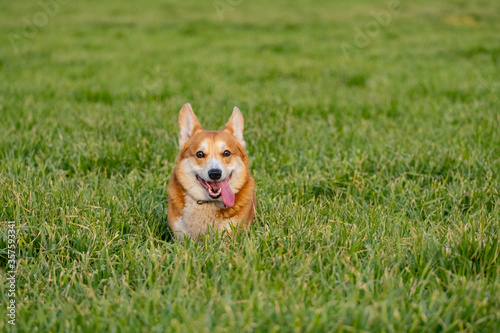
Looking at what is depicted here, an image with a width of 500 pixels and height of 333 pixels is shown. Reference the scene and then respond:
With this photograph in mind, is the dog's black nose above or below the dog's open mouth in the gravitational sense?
above

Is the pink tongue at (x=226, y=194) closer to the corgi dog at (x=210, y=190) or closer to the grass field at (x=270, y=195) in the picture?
the corgi dog at (x=210, y=190)

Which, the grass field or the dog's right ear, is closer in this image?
the grass field

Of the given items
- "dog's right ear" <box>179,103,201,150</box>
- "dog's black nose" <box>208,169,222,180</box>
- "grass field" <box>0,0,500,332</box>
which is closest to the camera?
"grass field" <box>0,0,500,332</box>

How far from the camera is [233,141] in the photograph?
12.8ft

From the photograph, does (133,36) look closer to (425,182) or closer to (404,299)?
(425,182)

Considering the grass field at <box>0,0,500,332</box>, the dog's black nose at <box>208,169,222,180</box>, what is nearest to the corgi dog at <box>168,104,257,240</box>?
the dog's black nose at <box>208,169,222,180</box>

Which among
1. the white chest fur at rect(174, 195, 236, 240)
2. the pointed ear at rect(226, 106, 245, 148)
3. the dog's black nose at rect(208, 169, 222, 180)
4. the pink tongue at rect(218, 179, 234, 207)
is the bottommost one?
the white chest fur at rect(174, 195, 236, 240)

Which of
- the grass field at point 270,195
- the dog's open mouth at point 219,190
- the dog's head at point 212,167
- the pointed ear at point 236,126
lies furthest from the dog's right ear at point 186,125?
the grass field at point 270,195

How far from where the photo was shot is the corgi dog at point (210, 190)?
11.7ft

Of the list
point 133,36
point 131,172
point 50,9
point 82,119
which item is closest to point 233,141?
point 131,172

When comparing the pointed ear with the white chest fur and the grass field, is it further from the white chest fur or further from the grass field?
the white chest fur

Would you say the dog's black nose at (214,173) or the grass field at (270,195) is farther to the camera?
the dog's black nose at (214,173)

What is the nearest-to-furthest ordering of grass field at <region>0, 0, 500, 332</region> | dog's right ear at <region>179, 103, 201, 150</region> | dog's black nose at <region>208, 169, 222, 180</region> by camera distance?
grass field at <region>0, 0, 500, 332</region>, dog's black nose at <region>208, 169, 222, 180</region>, dog's right ear at <region>179, 103, 201, 150</region>

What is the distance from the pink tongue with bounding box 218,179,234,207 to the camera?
353 centimetres
